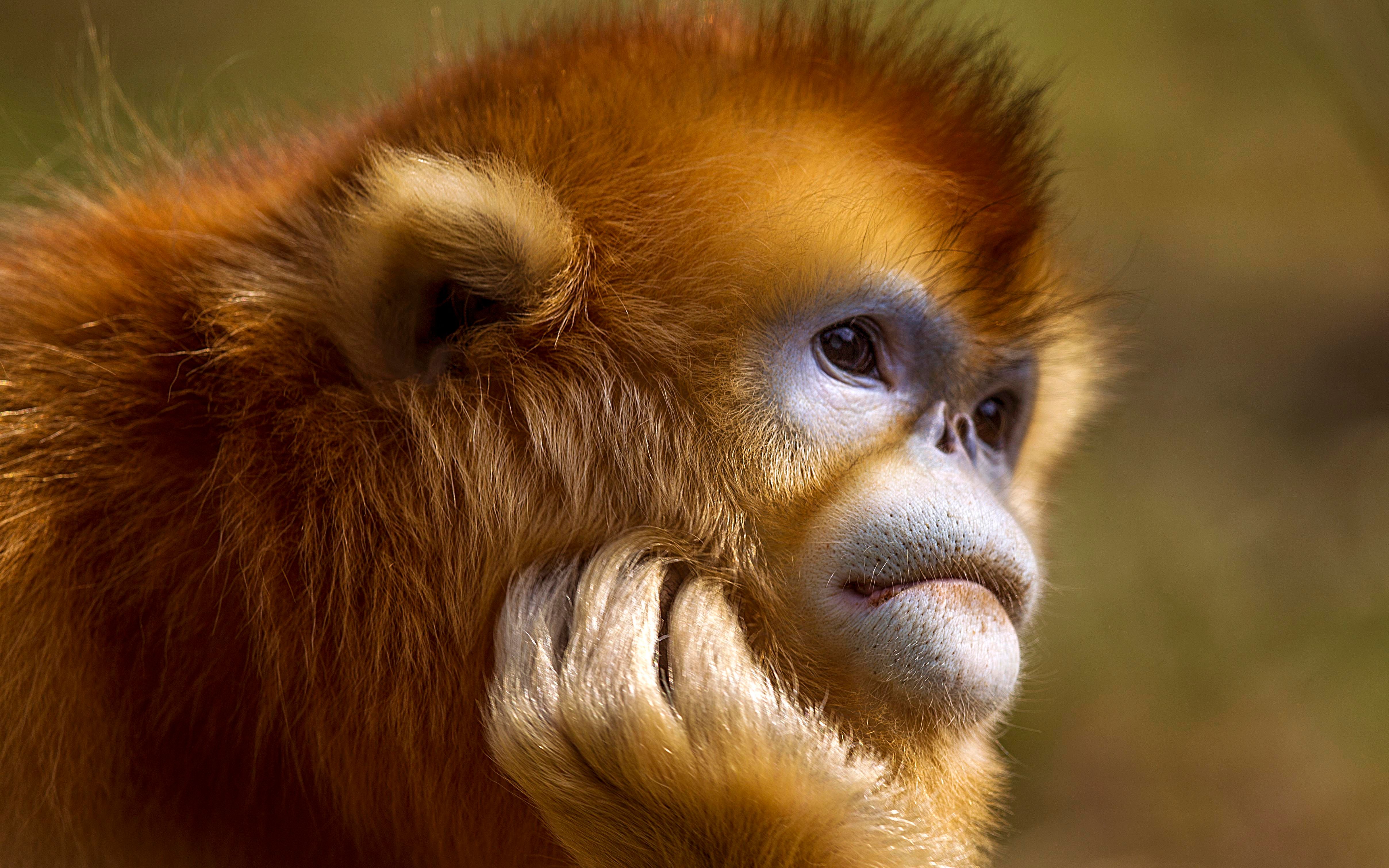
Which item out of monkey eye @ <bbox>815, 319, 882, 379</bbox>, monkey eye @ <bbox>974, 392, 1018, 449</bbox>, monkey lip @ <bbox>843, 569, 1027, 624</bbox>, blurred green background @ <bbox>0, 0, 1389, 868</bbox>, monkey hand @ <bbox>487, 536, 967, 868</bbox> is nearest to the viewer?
monkey hand @ <bbox>487, 536, 967, 868</bbox>

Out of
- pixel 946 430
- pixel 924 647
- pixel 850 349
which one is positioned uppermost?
pixel 850 349

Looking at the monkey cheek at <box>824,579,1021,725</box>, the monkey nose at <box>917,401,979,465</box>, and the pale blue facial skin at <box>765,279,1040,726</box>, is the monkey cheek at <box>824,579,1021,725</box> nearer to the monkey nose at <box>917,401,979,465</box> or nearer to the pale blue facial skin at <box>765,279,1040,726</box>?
the pale blue facial skin at <box>765,279,1040,726</box>

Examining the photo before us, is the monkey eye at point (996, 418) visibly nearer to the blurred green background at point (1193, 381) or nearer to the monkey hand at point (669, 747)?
the blurred green background at point (1193, 381)

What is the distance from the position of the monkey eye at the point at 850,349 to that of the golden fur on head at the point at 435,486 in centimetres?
11

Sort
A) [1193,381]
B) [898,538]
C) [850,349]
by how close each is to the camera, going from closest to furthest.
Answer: [898,538] < [850,349] < [1193,381]

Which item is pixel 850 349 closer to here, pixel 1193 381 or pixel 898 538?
pixel 898 538

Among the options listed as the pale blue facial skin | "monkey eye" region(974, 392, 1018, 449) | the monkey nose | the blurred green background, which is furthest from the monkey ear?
the blurred green background

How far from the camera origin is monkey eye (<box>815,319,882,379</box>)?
6.91 ft

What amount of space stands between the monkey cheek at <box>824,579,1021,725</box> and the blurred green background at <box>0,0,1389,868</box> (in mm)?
1291

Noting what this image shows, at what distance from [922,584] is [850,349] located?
429mm

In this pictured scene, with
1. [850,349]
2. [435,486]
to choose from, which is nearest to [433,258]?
[435,486]

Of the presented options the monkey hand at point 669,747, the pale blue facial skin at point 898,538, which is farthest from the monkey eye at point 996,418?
the monkey hand at point 669,747

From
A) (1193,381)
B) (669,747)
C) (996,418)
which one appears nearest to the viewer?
Result: (669,747)

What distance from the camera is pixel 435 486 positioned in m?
2.03
